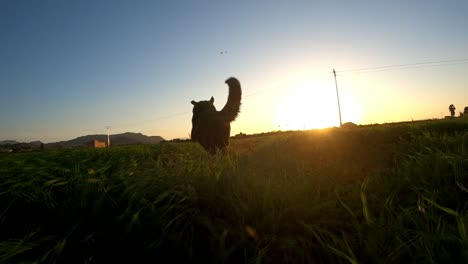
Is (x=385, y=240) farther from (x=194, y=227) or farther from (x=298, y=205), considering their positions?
(x=194, y=227)

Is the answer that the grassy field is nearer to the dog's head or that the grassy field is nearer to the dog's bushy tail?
the dog's bushy tail

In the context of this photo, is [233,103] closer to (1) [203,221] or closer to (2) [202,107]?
(2) [202,107]

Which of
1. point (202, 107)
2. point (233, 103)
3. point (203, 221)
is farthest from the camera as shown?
point (202, 107)

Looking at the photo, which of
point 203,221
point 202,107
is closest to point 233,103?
point 202,107

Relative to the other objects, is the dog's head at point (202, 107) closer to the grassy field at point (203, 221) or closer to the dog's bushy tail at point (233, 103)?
the dog's bushy tail at point (233, 103)

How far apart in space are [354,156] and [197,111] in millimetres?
4364

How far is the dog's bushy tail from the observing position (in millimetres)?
8984

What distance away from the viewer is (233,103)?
8984 mm

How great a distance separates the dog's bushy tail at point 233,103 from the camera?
8984 millimetres

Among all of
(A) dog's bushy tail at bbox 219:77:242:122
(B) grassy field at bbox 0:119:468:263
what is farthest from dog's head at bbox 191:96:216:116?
(B) grassy field at bbox 0:119:468:263

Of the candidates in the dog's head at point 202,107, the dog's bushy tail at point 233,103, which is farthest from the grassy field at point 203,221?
the dog's head at point 202,107

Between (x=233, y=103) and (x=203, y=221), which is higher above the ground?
(x=233, y=103)

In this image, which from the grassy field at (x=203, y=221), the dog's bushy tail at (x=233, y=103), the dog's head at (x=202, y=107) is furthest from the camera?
the dog's head at (x=202, y=107)

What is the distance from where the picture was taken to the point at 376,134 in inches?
420
